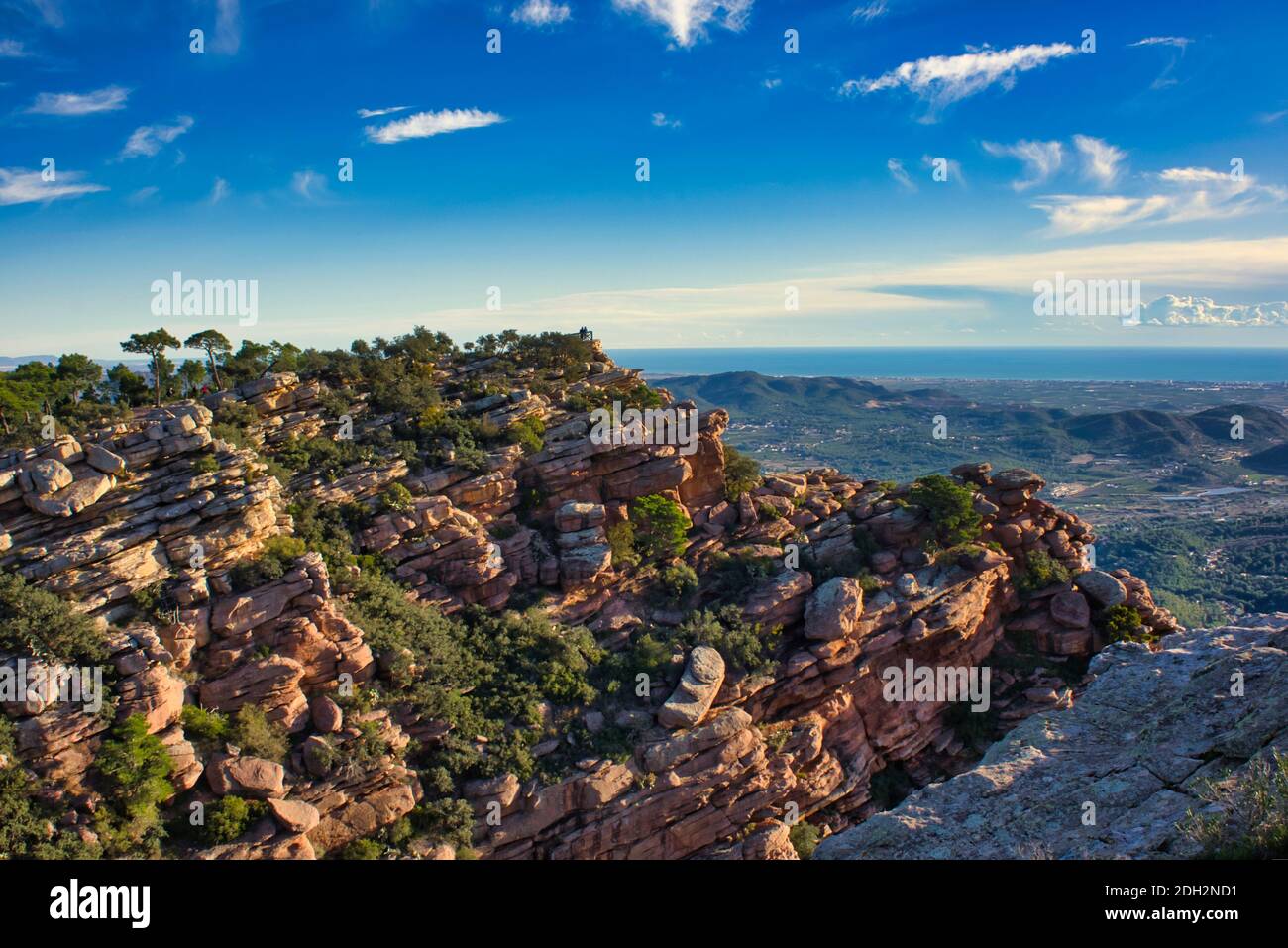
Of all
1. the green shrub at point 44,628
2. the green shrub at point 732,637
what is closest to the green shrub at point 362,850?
the green shrub at point 44,628

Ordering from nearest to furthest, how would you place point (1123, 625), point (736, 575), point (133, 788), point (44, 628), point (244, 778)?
point (133, 788)
point (44, 628)
point (244, 778)
point (736, 575)
point (1123, 625)

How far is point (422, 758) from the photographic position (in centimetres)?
2291

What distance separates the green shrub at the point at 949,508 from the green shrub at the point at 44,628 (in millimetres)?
33640

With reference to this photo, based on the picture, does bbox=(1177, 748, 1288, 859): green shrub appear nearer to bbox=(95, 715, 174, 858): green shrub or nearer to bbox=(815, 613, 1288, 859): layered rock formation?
bbox=(815, 613, 1288, 859): layered rock formation

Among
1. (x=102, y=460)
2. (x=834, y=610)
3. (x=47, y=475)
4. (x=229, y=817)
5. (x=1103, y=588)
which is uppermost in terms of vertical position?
(x=102, y=460)

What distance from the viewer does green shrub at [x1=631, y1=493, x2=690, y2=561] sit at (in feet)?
103

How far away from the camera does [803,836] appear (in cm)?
2527

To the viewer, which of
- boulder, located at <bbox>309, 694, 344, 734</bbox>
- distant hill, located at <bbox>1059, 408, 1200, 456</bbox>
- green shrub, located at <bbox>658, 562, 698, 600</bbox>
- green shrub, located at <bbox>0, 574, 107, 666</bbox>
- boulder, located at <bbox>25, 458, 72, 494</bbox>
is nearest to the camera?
green shrub, located at <bbox>0, 574, 107, 666</bbox>

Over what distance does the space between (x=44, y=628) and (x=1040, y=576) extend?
40188mm

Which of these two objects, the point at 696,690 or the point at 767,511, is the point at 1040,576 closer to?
the point at 767,511

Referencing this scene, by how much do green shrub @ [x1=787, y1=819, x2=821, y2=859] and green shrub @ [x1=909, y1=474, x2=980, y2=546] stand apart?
50.7 feet

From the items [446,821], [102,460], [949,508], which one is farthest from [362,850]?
[949,508]

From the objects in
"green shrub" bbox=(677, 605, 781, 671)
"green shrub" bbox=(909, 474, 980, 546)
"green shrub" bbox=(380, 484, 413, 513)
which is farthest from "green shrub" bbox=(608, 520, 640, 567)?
"green shrub" bbox=(909, 474, 980, 546)
